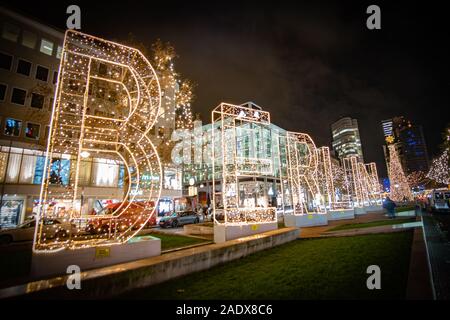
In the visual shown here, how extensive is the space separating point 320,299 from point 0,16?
34175 mm

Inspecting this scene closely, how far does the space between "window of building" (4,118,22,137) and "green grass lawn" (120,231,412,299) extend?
84.9ft

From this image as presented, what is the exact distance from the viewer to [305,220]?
15273mm

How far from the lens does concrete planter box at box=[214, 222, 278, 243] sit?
915 centimetres

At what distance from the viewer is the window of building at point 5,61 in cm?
2219

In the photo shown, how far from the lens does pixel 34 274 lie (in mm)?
4781

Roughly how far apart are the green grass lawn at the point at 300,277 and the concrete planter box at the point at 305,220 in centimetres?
717

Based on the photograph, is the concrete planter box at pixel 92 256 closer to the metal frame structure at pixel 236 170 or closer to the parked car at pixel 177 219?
the metal frame structure at pixel 236 170

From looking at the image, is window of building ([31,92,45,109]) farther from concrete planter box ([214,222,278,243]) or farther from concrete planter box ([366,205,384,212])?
concrete planter box ([366,205,384,212])

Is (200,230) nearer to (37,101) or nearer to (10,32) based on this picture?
(37,101)

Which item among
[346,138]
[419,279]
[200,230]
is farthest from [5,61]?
[346,138]

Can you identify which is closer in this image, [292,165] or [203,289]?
[203,289]

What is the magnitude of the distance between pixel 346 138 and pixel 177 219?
16825 centimetres
